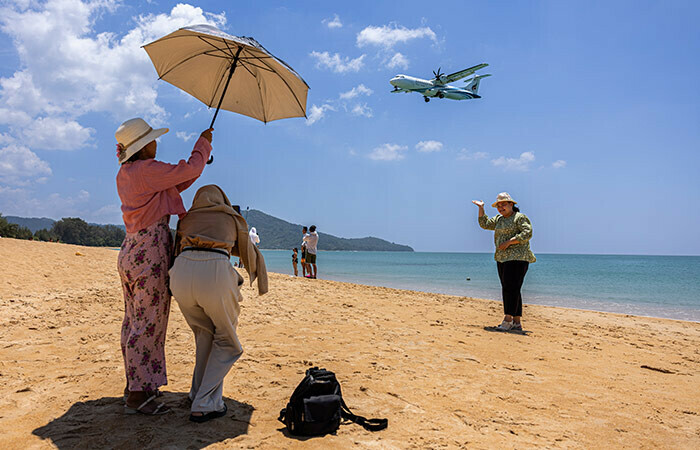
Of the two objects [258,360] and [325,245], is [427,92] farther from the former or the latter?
[325,245]

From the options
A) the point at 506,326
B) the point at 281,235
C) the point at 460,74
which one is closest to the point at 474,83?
the point at 460,74

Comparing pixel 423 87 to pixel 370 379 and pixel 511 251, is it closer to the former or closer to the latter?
pixel 511 251

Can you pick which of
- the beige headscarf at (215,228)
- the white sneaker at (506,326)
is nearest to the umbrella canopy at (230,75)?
the beige headscarf at (215,228)

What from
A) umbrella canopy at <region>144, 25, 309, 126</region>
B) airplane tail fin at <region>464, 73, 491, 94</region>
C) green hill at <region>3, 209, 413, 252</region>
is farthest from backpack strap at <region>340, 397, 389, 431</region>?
green hill at <region>3, 209, 413, 252</region>

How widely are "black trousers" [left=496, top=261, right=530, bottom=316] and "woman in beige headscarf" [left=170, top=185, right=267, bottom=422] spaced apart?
4880 millimetres

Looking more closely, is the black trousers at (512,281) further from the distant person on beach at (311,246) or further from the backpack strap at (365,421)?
the distant person on beach at (311,246)

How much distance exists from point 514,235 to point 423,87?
1028 inches

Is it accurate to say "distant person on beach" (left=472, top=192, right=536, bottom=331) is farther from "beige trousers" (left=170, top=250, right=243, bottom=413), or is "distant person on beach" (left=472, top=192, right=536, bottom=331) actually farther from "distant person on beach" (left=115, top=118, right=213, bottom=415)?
"distant person on beach" (left=115, top=118, right=213, bottom=415)

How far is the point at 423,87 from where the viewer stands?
30.4 meters

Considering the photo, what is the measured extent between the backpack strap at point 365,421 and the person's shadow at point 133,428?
0.71m

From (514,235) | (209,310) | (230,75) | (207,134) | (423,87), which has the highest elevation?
(423,87)

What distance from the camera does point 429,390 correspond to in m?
3.71

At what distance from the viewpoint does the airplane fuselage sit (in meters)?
30.1

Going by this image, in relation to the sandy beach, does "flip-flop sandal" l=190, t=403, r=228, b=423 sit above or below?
above
